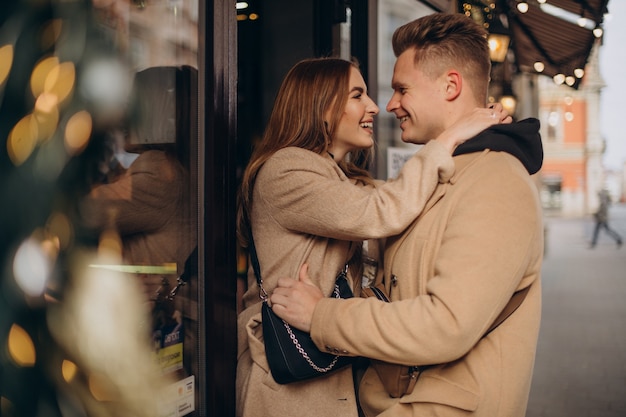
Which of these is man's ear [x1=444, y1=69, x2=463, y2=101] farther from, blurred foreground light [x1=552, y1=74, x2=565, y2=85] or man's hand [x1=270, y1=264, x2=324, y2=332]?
blurred foreground light [x1=552, y1=74, x2=565, y2=85]

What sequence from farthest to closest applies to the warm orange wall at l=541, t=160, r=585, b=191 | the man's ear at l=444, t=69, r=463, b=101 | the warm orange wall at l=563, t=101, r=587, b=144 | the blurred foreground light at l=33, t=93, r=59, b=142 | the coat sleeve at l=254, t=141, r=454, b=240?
the warm orange wall at l=541, t=160, r=585, b=191 < the warm orange wall at l=563, t=101, r=587, b=144 < the man's ear at l=444, t=69, r=463, b=101 < the coat sleeve at l=254, t=141, r=454, b=240 < the blurred foreground light at l=33, t=93, r=59, b=142

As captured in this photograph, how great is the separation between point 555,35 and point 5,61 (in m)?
8.18

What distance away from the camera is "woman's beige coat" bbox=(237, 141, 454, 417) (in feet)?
6.26

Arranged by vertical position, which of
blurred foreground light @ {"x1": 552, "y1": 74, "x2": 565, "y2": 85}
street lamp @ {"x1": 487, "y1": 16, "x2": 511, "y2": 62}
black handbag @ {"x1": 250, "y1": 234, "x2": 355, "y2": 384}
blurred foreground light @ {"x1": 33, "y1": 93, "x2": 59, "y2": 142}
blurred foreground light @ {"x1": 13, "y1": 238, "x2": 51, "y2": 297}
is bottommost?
black handbag @ {"x1": 250, "y1": 234, "x2": 355, "y2": 384}

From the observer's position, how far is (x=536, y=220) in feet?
5.85

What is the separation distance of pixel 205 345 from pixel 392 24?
2.80 m

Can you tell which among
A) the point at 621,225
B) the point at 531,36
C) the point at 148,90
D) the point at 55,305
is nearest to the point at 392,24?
the point at 148,90

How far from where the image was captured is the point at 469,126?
1.99 meters

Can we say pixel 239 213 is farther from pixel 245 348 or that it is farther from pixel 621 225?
pixel 621 225

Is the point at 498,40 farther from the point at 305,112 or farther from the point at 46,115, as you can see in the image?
the point at 46,115

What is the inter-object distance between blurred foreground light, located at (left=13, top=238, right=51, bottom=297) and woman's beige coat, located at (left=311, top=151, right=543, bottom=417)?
0.80 meters

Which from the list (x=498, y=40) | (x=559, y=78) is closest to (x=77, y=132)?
(x=498, y=40)

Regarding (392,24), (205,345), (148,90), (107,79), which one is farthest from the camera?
(392,24)

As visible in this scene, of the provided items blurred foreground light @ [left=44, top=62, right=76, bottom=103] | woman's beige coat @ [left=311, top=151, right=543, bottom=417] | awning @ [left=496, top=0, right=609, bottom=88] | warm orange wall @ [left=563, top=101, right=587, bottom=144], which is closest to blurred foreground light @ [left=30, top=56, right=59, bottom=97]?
blurred foreground light @ [left=44, top=62, right=76, bottom=103]
